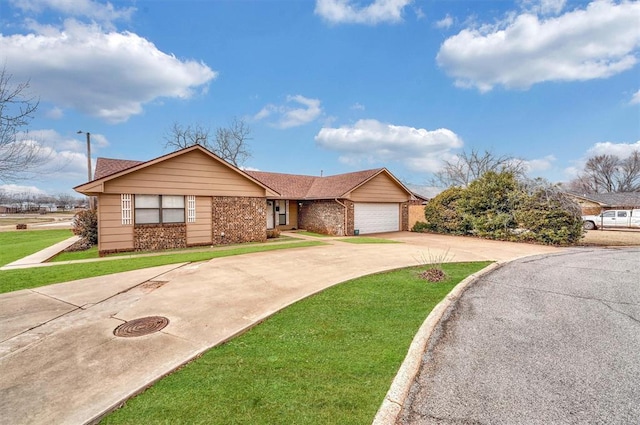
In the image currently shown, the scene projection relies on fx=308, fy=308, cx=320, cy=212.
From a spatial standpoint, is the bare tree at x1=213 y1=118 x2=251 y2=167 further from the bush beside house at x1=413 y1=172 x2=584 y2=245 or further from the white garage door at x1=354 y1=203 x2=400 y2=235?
the bush beside house at x1=413 y1=172 x2=584 y2=245

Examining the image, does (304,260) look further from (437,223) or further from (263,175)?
(263,175)

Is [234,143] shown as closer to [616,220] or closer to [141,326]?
[141,326]

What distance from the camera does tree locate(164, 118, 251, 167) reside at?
32.2 m

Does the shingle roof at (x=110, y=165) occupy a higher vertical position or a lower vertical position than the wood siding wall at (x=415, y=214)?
higher

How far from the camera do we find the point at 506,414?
2.53m

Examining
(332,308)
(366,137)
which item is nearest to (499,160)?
(366,137)

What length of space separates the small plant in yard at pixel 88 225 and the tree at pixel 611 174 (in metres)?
66.4

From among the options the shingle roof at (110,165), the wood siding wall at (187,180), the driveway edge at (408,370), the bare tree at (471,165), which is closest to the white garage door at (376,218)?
the wood siding wall at (187,180)

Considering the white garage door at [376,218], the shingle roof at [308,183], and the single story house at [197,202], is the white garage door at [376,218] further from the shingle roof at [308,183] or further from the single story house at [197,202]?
the shingle roof at [308,183]

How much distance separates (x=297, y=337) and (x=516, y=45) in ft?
50.4

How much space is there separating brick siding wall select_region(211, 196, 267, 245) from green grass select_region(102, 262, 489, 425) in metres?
10.1

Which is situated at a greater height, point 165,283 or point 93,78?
point 93,78

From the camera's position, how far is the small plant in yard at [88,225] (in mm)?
13984

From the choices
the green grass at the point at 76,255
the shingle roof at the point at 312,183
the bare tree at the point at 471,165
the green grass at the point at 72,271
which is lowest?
the green grass at the point at 76,255
